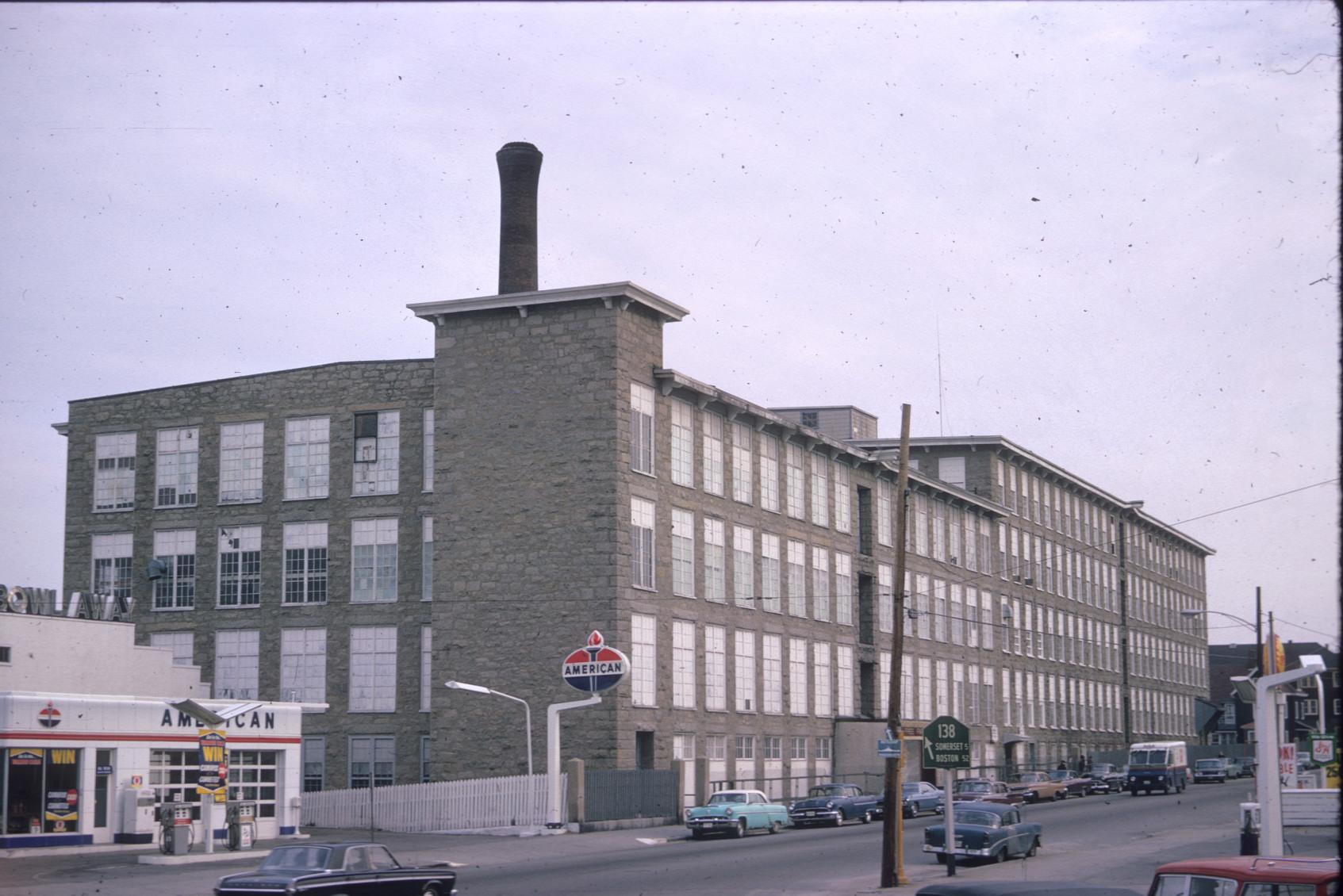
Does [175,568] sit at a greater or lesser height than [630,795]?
greater

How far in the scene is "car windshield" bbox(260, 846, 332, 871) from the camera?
79.8 feet

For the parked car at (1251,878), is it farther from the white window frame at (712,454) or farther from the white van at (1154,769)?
the white van at (1154,769)

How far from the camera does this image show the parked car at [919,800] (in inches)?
2271

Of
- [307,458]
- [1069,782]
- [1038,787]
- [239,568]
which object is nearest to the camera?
[307,458]

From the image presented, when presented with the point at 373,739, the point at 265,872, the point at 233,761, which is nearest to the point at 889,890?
the point at 265,872

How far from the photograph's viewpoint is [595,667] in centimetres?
5219

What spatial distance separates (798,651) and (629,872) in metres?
35.2

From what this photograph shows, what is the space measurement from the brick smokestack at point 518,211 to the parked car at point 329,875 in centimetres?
3742

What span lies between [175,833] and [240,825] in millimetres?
2784

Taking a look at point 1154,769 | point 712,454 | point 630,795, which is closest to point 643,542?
point 712,454

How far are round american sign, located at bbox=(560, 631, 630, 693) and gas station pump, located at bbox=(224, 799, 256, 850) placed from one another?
1254cm

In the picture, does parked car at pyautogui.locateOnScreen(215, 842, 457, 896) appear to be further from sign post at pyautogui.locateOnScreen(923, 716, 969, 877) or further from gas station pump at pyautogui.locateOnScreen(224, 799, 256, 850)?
gas station pump at pyautogui.locateOnScreen(224, 799, 256, 850)

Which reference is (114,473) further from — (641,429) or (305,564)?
(641,429)

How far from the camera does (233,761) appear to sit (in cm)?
4828
